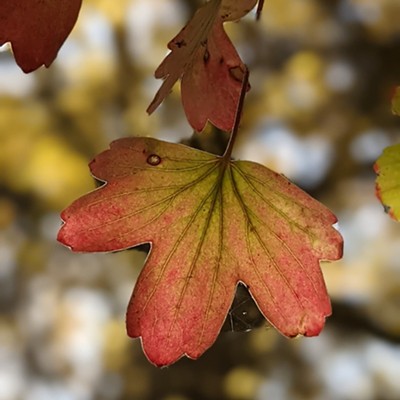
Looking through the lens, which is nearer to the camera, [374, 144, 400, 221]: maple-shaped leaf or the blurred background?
[374, 144, 400, 221]: maple-shaped leaf

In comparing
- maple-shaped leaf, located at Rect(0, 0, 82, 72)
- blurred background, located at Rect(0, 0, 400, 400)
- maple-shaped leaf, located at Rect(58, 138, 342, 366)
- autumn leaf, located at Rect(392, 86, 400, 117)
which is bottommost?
blurred background, located at Rect(0, 0, 400, 400)

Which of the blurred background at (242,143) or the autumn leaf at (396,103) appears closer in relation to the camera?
the autumn leaf at (396,103)

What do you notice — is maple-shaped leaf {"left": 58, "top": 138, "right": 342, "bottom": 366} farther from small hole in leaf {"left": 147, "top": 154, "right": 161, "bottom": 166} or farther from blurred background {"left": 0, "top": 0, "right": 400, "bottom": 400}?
blurred background {"left": 0, "top": 0, "right": 400, "bottom": 400}

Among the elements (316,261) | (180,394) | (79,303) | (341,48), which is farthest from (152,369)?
(316,261)

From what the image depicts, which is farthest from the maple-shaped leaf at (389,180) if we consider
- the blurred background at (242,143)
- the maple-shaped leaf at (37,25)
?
the blurred background at (242,143)

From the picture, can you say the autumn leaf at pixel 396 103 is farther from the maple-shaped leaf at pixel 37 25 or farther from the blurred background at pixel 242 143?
the blurred background at pixel 242 143

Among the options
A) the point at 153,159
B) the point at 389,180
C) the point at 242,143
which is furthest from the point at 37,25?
the point at 242,143

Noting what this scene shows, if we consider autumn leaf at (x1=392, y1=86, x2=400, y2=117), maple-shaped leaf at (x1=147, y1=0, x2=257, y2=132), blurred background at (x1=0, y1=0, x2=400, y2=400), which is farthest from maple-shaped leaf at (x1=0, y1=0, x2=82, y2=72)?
blurred background at (x1=0, y1=0, x2=400, y2=400)
